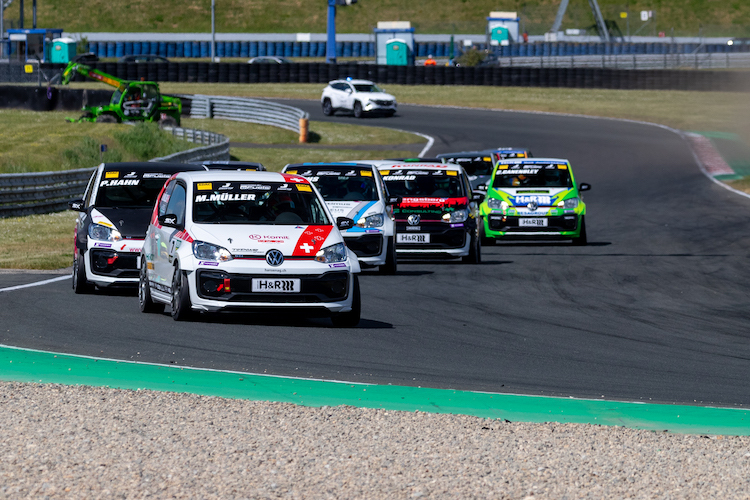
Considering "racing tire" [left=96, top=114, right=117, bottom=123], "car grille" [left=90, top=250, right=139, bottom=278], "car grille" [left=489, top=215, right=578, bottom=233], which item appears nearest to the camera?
"car grille" [left=90, top=250, right=139, bottom=278]

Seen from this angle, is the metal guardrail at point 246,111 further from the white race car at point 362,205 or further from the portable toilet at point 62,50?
the white race car at point 362,205

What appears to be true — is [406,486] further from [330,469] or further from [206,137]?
[206,137]

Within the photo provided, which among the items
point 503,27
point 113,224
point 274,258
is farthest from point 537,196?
point 503,27

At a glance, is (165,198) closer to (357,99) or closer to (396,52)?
(357,99)

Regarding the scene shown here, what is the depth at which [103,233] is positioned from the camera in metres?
13.0

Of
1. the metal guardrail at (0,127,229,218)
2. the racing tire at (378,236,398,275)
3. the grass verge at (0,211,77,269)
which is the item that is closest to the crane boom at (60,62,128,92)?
the metal guardrail at (0,127,229,218)

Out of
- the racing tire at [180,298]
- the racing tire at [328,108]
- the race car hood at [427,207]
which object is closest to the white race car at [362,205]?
the race car hood at [427,207]

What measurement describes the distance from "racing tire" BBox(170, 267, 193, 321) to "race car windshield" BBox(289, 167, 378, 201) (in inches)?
237

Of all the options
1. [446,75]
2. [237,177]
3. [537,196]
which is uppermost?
[446,75]

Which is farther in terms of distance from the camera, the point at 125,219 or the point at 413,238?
the point at 413,238

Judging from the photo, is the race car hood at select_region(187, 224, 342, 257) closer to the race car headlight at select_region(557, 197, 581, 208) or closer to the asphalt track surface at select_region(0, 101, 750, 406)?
the asphalt track surface at select_region(0, 101, 750, 406)

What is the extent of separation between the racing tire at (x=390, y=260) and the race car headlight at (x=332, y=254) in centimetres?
509

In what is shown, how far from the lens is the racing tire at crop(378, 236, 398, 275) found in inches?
625

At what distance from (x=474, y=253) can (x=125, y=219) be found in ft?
20.2
